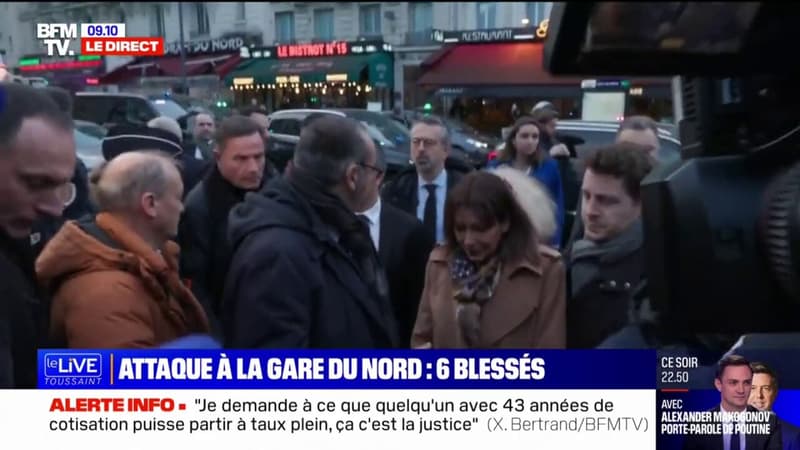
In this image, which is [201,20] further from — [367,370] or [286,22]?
[367,370]

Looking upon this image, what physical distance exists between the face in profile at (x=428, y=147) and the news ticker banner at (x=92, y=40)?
538mm

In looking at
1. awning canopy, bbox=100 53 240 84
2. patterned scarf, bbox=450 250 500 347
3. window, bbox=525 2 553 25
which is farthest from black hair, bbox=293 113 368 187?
window, bbox=525 2 553 25

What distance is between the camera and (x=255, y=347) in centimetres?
182

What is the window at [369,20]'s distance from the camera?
172cm

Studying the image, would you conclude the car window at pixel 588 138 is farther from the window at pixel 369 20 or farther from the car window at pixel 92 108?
the car window at pixel 92 108

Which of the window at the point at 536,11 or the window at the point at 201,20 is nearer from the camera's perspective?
the window at the point at 536,11

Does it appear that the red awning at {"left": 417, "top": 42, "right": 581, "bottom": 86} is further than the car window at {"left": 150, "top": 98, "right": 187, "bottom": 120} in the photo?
No

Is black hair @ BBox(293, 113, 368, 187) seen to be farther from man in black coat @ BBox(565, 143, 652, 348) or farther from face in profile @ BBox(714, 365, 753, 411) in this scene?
face in profile @ BBox(714, 365, 753, 411)

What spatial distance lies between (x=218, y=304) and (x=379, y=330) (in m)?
0.33

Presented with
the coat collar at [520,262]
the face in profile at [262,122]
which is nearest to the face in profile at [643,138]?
the coat collar at [520,262]

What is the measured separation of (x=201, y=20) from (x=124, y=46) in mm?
181

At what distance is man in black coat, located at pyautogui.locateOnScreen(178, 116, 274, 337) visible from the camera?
6.10 ft

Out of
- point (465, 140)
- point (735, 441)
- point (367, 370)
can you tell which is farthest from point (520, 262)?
point (735, 441)

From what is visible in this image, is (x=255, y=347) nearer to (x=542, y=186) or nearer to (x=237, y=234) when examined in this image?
(x=237, y=234)
